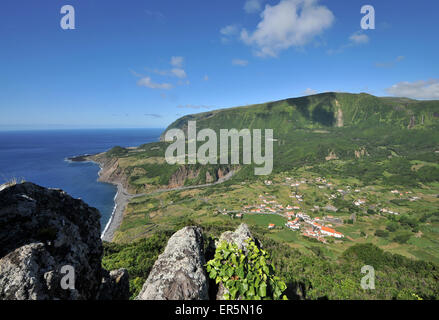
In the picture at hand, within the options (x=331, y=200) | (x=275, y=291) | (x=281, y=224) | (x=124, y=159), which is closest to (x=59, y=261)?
(x=275, y=291)

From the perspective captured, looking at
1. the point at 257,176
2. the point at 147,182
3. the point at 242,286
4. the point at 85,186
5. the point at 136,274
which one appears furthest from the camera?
the point at 257,176

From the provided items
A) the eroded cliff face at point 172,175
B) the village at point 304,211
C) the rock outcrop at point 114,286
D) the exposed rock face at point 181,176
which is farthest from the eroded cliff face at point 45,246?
the exposed rock face at point 181,176

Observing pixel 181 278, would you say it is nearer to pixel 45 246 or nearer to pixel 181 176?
pixel 45 246

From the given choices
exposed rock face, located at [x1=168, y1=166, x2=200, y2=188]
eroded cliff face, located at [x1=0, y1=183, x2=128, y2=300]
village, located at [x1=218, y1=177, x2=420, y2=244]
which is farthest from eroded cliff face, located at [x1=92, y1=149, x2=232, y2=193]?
eroded cliff face, located at [x1=0, y1=183, x2=128, y2=300]

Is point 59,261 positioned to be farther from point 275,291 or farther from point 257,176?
point 257,176

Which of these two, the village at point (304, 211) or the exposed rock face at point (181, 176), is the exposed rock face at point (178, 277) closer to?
the village at point (304, 211)

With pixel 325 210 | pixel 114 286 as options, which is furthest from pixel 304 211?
pixel 114 286

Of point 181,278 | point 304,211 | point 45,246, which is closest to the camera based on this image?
point 45,246
